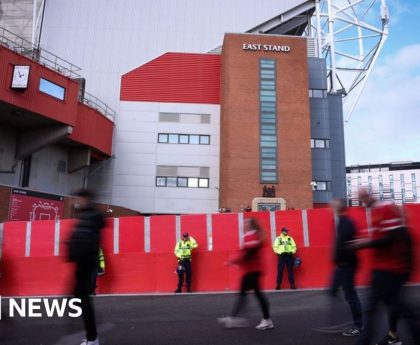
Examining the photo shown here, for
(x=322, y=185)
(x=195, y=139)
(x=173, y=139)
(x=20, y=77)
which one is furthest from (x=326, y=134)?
(x=20, y=77)

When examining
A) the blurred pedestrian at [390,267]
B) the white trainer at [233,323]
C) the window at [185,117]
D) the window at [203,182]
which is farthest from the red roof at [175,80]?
the blurred pedestrian at [390,267]

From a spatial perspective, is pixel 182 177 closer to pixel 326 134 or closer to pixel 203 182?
pixel 203 182

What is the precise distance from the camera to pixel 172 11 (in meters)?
41.2

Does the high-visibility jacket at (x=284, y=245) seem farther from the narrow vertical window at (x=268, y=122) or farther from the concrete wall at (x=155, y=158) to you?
the concrete wall at (x=155, y=158)

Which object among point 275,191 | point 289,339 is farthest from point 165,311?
point 275,191

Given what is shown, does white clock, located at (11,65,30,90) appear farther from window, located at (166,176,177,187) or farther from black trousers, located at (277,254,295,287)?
black trousers, located at (277,254,295,287)

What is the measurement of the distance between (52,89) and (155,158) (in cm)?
1168

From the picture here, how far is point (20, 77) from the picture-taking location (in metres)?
25.0

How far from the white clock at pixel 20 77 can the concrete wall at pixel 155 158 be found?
42.2 feet

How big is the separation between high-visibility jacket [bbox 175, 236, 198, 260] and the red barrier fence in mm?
400

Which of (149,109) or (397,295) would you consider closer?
(397,295)

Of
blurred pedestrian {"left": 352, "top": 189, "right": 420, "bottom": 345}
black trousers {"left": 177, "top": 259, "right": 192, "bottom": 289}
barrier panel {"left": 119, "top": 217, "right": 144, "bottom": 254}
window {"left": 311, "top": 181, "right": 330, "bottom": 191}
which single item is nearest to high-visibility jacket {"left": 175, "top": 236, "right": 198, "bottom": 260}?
black trousers {"left": 177, "top": 259, "right": 192, "bottom": 289}

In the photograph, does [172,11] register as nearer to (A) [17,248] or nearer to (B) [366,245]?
(A) [17,248]

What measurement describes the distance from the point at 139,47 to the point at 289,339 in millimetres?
37526
